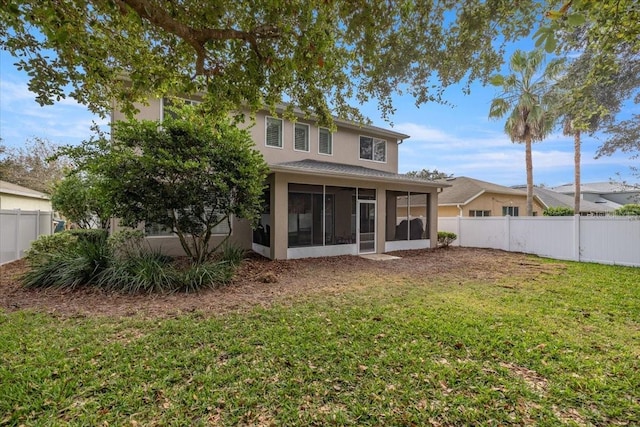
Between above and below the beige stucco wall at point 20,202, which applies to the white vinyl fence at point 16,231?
below

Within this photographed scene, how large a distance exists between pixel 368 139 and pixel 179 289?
38.8 ft

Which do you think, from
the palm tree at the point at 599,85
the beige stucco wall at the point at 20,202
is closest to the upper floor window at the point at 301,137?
the palm tree at the point at 599,85

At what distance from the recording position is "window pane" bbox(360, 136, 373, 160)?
15.0 metres

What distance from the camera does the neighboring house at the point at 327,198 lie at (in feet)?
33.7

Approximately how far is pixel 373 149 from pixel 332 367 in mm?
13358

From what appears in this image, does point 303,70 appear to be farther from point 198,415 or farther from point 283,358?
point 198,415

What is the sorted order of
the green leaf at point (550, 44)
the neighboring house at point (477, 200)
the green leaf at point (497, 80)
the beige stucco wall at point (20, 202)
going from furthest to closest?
the neighboring house at point (477, 200)
the beige stucco wall at point (20, 202)
the green leaf at point (497, 80)
the green leaf at point (550, 44)

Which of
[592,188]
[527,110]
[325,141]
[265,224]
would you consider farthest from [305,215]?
[592,188]

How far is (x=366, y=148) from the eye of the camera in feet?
49.6

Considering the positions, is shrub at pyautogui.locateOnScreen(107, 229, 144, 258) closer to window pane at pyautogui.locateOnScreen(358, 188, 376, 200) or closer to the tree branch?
the tree branch

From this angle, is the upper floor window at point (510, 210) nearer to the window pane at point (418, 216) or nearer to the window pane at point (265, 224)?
the window pane at point (418, 216)

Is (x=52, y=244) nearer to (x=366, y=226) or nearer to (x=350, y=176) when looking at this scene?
(x=350, y=176)

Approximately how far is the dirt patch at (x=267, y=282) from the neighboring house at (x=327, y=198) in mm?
1034

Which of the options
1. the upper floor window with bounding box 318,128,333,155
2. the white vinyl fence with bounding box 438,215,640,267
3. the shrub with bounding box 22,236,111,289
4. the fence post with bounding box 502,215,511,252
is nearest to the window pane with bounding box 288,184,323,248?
the upper floor window with bounding box 318,128,333,155
